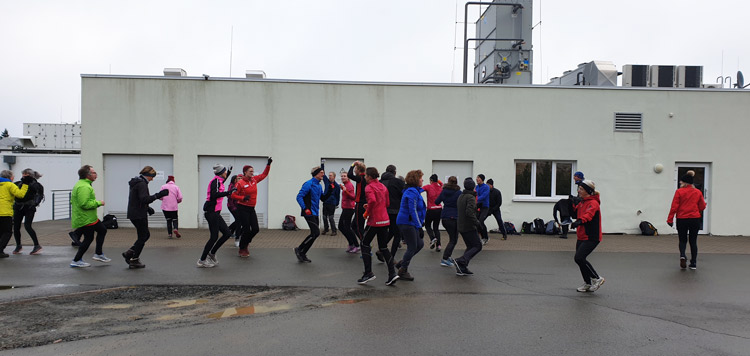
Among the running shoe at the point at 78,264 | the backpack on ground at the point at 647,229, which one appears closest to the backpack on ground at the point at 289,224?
the running shoe at the point at 78,264

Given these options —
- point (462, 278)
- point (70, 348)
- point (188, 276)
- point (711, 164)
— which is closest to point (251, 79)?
point (188, 276)

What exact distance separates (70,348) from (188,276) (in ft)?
12.1

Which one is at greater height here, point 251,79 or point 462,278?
point 251,79

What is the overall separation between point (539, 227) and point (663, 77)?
7.04 meters

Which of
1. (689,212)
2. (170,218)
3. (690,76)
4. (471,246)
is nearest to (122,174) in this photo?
(170,218)

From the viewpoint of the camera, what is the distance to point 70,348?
5391 mm

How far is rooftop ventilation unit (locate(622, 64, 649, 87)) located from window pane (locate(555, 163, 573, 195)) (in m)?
4.16

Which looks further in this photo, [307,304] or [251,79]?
[251,79]

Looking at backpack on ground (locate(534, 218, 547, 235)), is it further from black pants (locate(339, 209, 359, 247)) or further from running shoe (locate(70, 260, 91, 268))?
running shoe (locate(70, 260, 91, 268))

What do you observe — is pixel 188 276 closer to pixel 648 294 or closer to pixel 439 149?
pixel 648 294

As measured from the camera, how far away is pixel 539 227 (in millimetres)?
16266

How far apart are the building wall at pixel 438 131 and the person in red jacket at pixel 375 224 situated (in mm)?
8061

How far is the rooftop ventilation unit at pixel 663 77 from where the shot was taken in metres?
18.4

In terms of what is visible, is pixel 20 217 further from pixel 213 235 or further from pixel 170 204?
pixel 213 235
